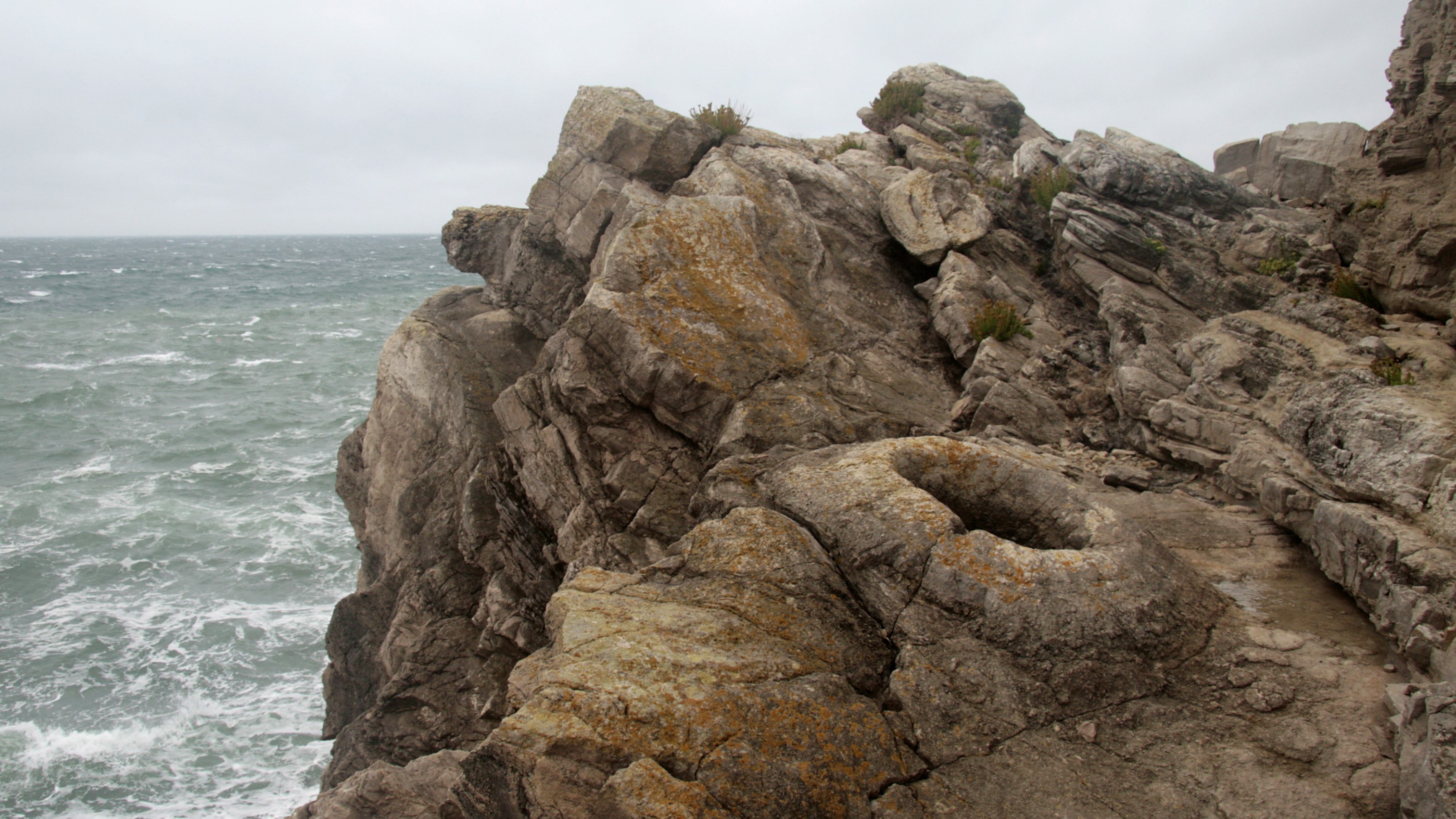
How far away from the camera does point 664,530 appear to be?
424 inches

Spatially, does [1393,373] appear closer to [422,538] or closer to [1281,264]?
[1281,264]

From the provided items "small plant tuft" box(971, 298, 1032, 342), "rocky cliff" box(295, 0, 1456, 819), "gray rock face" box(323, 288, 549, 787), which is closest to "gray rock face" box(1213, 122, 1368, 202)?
"rocky cliff" box(295, 0, 1456, 819)

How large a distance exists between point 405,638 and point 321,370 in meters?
44.5

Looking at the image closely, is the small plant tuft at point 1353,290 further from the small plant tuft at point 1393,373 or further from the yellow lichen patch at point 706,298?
the yellow lichen patch at point 706,298

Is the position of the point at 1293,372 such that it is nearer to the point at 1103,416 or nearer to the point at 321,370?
the point at 1103,416

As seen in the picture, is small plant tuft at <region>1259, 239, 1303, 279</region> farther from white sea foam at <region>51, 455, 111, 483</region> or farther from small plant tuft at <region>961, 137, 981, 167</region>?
white sea foam at <region>51, 455, 111, 483</region>

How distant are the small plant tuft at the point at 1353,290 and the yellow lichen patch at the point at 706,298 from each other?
9169 millimetres

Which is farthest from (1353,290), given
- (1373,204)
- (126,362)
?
(126,362)

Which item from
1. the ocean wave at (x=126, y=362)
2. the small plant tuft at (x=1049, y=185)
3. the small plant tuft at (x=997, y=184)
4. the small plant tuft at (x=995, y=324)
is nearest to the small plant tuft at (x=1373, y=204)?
the small plant tuft at (x=1049, y=185)

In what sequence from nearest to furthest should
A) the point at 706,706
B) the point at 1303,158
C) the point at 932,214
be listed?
the point at 706,706 → the point at 932,214 → the point at 1303,158

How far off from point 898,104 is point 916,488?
19.4 meters

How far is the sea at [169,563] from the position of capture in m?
19.0

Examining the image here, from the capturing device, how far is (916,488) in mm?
8008

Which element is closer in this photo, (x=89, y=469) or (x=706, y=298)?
(x=706, y=298)
